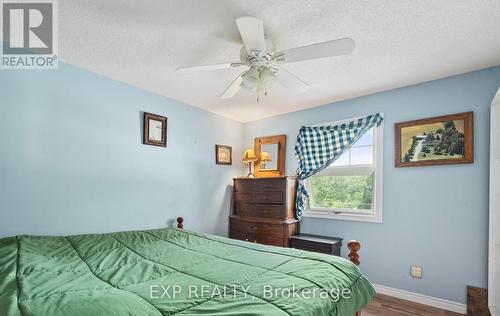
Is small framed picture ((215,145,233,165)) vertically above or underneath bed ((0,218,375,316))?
above

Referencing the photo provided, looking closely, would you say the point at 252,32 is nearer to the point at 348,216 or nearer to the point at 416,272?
the point at 348,216

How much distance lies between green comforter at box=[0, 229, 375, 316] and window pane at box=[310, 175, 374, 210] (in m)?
1.68

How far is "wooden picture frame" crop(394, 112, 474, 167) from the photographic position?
243 cm

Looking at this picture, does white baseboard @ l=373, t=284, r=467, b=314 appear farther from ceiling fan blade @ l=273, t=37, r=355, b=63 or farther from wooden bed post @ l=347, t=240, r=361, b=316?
ceiling fan blade @ l=273, t=37, r=355, b=63

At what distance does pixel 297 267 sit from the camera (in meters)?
1.46

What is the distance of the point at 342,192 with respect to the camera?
3.29 m

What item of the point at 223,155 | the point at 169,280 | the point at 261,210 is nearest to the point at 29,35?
the point at 169,280

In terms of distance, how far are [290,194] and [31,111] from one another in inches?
112

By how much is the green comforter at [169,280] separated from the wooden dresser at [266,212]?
1.37m

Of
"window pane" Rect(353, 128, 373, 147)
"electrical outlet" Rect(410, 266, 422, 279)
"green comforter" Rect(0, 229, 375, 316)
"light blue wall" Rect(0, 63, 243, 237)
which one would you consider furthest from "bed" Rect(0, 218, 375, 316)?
"window pane" Rect(353, 128, 373, 147)

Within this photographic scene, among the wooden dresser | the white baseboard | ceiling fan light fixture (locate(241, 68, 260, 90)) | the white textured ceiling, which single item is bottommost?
the white baseboard

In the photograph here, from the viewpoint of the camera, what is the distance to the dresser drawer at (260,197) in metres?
3.40

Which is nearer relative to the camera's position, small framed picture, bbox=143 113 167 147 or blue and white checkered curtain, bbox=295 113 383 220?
small framed picture, bbox=143 113 167 147

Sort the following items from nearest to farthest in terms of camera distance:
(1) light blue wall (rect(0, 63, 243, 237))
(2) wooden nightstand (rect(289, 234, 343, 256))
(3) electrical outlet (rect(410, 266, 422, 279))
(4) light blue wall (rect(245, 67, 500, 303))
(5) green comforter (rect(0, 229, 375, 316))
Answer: (5) green comforter (rect(0, 229, 375, 316)) < (1) light blue wall (rect(0, 63, 243, 237)) < (4) light blue wall (rect(245, 67, 500, 303)) < (3) electrical outlet (rect(410, 266, 422, 279)) < (2) wooden nightstand (rect(289, 234, 343, 256))
